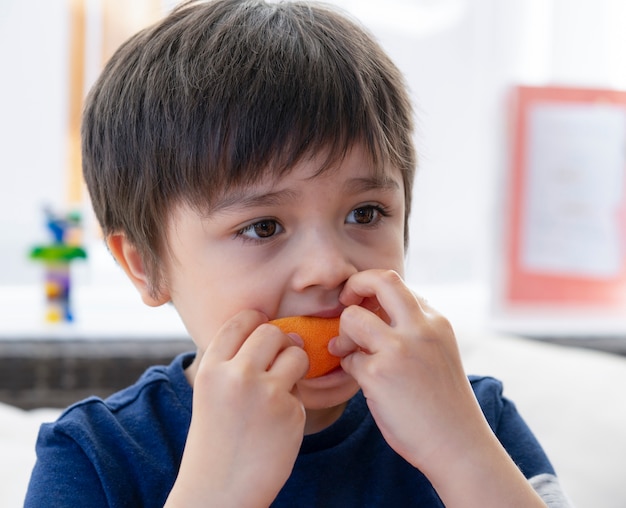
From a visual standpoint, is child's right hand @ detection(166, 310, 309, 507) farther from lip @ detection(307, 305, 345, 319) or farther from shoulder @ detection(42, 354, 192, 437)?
shoulder @ detection(42, 354, 192, 437)

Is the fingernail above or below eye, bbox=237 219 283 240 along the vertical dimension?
below

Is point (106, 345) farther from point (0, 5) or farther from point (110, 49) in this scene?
point (0, 5)

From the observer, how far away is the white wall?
2047mm

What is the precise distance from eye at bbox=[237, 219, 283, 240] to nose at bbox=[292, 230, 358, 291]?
4cm

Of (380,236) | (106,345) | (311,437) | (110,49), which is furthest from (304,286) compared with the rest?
(110,49)

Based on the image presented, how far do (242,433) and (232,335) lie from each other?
4.0 inches

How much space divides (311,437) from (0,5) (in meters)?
1.45

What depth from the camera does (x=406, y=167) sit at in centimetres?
103

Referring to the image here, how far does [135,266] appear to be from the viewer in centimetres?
109

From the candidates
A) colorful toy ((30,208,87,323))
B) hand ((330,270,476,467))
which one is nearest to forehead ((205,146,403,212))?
hand ((330,270,476,467))

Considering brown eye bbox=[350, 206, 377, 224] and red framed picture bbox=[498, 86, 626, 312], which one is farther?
red framed picture bbox=[498, 86, 626, 312]

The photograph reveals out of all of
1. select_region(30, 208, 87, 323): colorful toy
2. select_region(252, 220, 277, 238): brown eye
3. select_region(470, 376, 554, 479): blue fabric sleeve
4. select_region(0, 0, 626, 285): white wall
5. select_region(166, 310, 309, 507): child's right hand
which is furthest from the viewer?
select_region(0, 0, 626, 285): white wall

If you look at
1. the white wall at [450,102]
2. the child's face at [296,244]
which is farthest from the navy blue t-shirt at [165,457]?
the white wall at [450,102]

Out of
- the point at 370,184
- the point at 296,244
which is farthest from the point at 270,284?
the point at 370,184
